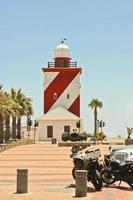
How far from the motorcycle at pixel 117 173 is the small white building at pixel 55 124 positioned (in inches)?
1973

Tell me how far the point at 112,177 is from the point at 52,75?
178 feet

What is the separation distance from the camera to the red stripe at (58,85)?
72.1m

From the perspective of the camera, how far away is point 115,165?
18.7 meters

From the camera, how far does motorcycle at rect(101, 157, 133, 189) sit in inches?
724

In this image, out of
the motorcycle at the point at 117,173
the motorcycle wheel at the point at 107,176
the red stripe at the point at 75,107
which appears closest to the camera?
the motorcycle at the point at 117,173

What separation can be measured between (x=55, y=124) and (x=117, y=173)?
167 ft

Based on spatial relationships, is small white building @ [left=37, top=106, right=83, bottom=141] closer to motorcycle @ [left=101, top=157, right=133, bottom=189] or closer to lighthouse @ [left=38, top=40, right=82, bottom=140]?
lighthouse @ [left=38, top=40, right=82, bottom=140]

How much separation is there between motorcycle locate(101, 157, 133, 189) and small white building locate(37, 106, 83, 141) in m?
50.1

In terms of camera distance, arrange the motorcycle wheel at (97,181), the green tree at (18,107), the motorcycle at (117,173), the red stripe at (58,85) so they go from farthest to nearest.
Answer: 1. the red stripe at (58,85)
2. the green tree at (18,107)
3. the motorcycle at (117,173)
4. the motorcycle wheel at (97,181)

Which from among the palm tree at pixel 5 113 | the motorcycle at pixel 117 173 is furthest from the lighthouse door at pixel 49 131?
the motorcycle at pixel 117 173

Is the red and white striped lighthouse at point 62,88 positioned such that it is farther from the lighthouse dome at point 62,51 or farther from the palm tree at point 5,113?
the palm tree at point 5,113

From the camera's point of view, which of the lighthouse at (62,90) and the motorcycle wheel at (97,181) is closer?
the motorcycle wheel at (97,181)

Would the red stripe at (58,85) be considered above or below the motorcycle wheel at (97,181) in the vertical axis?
above

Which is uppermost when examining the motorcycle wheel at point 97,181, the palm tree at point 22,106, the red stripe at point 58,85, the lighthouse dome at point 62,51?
the lighthouse dome at point 62,51
